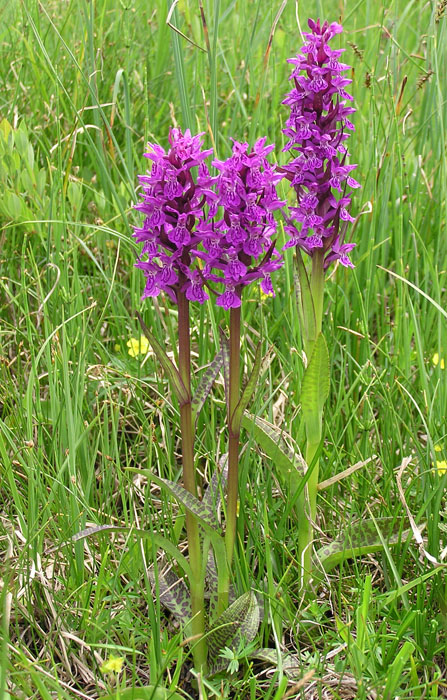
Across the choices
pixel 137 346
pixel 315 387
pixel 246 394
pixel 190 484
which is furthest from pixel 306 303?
pixel 137 346

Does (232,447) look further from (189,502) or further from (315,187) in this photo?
(315,187)

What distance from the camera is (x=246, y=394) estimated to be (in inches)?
64.7

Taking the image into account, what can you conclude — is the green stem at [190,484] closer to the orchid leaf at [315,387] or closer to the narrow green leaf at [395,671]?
the orchid leaf at [315,387]

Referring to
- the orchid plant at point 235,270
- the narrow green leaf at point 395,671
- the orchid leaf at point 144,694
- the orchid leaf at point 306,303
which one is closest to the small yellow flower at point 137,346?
the orchid plant at point 235,270

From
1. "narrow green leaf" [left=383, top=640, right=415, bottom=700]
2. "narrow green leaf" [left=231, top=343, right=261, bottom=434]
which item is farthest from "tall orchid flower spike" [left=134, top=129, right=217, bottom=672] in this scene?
"narrow green leaf" [left=383, top=640, right=415, bottom=700]

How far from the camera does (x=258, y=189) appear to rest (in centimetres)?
153

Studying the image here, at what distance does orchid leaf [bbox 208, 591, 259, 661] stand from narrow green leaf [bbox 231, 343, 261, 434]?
421 millimetres

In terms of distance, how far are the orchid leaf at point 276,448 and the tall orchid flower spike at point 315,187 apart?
5cm

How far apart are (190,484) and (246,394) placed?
→ 0.89 feet

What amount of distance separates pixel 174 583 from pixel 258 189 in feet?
3.48

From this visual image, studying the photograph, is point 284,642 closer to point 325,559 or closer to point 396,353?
point 325,559

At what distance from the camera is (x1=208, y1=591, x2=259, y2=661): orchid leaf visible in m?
1.69

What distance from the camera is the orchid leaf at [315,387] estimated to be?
1.75 metres

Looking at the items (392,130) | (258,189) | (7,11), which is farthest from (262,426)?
(7,11)
